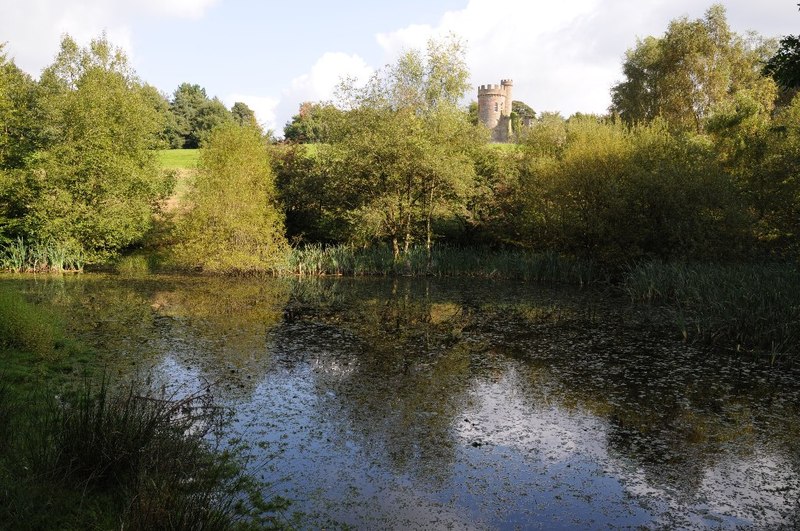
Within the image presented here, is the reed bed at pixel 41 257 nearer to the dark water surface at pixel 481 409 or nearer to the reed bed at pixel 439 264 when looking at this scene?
the dark water surface at pixel 481 409

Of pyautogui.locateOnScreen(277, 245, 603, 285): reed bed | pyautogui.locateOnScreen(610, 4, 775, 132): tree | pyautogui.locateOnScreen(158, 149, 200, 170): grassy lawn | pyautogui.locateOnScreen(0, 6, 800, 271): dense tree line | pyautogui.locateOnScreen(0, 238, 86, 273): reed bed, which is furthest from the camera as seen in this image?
pyautogui.locateOnScreen(158, 149, 200, 170): grassy lawn

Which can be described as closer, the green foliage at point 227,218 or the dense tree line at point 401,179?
the dense tree line at point 401,179

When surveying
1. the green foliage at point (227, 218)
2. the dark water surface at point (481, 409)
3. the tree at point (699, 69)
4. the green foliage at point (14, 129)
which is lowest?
the dark water surface at point (481, 409)

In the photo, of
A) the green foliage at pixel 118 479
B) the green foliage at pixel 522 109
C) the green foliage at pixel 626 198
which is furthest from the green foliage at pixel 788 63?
the green foliage at pixel 522 109

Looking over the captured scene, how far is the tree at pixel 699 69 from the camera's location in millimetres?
34188

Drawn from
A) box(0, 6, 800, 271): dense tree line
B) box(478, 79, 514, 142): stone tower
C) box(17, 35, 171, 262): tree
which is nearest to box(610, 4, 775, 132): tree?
box(0, 6, 800, 271): dense tree line

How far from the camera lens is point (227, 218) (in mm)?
24094

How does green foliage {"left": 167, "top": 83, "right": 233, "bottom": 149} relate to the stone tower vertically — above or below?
below

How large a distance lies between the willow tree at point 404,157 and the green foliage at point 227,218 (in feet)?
13.7

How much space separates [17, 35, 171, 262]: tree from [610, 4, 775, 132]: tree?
86.5ft

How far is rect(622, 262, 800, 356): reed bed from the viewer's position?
12625 millimetres

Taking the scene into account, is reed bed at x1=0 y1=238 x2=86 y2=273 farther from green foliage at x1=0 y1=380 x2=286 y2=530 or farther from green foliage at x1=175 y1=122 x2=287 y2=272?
green foliage at x1=0 y1=380 x2=286 y2=530

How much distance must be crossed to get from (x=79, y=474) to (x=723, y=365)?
11204 mm

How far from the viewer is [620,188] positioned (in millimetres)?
23188
